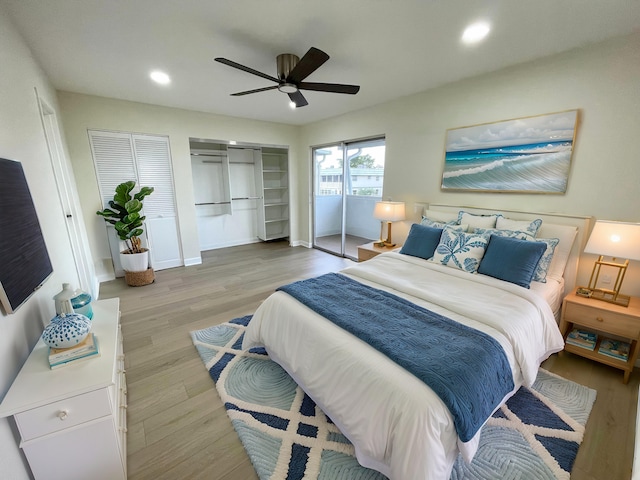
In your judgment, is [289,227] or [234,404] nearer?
[234,404]

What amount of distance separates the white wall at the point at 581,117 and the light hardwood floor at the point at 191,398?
1.06 meters

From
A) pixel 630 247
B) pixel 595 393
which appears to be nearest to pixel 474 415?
pixel 595 393

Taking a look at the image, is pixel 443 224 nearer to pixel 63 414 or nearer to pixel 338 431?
pixel 338 431

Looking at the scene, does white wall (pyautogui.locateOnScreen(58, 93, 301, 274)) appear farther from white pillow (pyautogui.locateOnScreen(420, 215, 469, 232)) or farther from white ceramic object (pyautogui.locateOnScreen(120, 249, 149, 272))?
white pillow (pyautogui.locateOnScreen(420, 215, 469, 232))

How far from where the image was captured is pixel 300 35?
207 cm

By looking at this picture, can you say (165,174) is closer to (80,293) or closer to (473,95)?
(80,293)

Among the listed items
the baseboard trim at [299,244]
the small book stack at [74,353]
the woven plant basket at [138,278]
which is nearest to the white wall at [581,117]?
the baseboard trim at [299,244]

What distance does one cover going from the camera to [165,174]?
421 cm

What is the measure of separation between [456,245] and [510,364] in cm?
120

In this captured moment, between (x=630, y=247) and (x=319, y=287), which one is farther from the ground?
(x=630, y=247)

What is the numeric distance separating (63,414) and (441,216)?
11.0 ft

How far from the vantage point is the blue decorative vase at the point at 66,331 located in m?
1.28

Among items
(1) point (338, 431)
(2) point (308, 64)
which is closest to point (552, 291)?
(1) point (338, 431)

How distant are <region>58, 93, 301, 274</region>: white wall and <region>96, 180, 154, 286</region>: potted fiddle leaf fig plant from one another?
337mm
